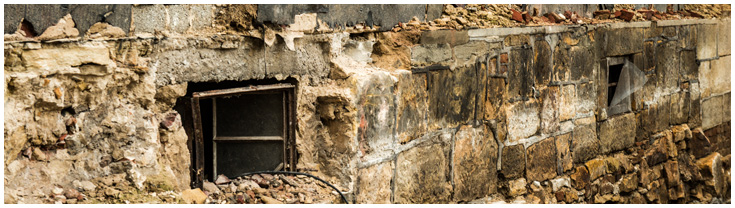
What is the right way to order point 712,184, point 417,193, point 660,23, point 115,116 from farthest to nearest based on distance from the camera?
point 712,184, point 660,23, point 417,193, point 115,116

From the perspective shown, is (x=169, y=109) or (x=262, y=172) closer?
(x=169, y=109)

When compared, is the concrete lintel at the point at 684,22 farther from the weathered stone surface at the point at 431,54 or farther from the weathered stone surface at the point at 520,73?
the weathered stone surface at the point at 431,54

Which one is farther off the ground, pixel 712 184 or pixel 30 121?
pixel 30 121

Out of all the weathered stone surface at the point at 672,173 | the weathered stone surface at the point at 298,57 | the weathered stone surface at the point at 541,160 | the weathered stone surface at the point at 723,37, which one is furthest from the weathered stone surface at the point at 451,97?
the weathered stone surface at the point at 723,37

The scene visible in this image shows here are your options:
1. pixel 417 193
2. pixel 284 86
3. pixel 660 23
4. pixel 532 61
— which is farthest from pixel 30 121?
pixel 660 23

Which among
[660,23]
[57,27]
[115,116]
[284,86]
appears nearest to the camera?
[57,27]

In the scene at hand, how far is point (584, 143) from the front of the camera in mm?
6871

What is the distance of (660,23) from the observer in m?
7.55

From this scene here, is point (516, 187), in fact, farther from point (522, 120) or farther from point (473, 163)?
point (473, 163)

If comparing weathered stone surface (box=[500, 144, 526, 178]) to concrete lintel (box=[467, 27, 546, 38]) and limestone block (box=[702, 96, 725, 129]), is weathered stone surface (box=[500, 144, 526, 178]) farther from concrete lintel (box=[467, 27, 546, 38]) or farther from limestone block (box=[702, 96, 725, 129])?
limestone block (box=[702, 96, 725, 129])

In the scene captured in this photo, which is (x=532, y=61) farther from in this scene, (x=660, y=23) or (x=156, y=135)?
(x=156, y=135)

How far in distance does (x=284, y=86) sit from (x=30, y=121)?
53.3 inches

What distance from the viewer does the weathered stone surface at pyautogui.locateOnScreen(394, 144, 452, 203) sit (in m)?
5.23

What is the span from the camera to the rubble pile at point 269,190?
4617 mm
